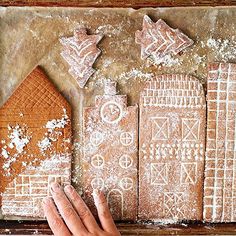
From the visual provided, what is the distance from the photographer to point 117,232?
117 centimetres

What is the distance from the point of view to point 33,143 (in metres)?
1.19

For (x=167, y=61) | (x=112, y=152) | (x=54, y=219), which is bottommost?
(x=54, y=219)

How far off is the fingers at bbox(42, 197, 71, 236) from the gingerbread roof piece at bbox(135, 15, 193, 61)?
518 mm

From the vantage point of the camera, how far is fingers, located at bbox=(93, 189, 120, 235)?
45.7 inches

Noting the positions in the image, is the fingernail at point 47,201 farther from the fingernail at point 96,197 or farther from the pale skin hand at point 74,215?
the fingernail at point 96,197

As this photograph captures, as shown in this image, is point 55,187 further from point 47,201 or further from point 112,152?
point 112,152

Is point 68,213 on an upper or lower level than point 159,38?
lower

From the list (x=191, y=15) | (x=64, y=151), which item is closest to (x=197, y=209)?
(x=64, y=151)

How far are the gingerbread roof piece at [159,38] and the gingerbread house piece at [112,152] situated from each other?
0.15 meters

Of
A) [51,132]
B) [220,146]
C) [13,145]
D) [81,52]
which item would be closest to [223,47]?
[220,146]

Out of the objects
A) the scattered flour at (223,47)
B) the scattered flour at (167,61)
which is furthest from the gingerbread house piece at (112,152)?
the scattered flour at (223,47)

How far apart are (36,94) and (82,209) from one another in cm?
36

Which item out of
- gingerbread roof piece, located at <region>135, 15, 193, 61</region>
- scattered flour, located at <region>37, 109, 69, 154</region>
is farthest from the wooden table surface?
scattered flour, located at <region>37, 109, 69, 154</region>

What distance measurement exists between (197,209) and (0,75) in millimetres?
700
